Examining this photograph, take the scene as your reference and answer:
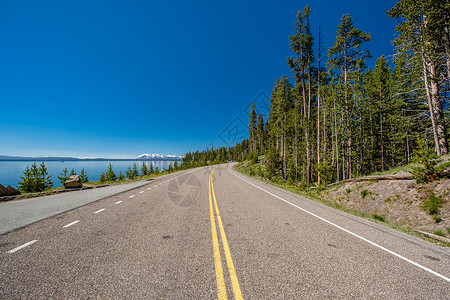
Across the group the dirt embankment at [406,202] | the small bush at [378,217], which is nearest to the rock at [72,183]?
the dirt embankment at [406,202]

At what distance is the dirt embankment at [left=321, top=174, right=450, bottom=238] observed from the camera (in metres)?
6.41

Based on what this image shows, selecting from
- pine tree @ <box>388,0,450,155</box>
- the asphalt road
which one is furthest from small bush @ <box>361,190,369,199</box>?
pine tree @ <box>388,0,450,155</box>

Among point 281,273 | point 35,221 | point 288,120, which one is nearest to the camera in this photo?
point 281,273

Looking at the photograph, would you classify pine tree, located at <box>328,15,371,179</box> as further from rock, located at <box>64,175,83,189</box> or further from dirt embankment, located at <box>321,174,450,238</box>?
rock, located at <box>64,175,83,189</box>

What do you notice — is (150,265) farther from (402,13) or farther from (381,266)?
(402,13)

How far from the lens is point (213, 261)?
3.34 meters

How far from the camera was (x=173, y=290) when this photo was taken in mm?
2484

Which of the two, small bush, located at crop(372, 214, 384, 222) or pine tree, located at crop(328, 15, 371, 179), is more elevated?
pine tree, located at crop(328, 15, 371, 179)

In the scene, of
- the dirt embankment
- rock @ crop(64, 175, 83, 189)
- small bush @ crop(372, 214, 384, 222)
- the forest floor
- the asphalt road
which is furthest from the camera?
rock @ crop(64, 175, 83, 189)

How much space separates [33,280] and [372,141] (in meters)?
33.9

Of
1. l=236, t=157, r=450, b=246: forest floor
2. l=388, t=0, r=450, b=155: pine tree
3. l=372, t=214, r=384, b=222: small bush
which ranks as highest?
l=388, t=0, r=450, b=155: pine tree

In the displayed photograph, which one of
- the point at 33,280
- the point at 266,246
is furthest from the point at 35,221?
the point at 266,246

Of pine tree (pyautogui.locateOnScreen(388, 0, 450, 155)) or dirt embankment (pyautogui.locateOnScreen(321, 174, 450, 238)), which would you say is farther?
pine tree (pyautogui.locateOnScreen(388, 0, 450, 155))

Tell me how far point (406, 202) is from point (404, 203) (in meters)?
0.09
